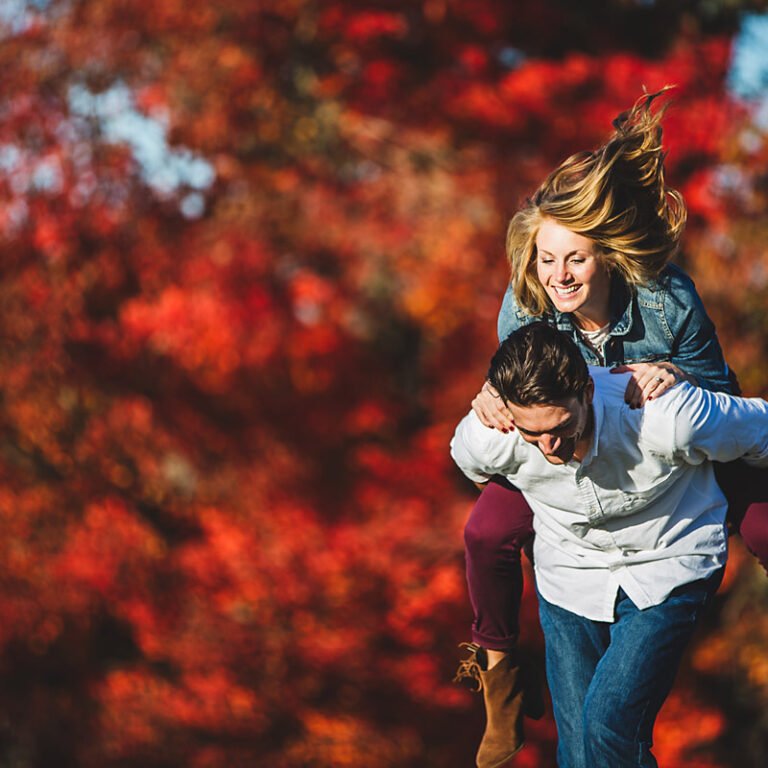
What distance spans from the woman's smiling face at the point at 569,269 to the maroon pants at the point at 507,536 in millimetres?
431

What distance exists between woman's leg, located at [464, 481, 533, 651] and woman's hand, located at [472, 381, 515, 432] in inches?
11.5

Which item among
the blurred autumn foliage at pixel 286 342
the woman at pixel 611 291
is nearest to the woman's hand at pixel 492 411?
the woman at pixel 611 291

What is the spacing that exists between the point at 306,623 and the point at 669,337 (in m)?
4.96

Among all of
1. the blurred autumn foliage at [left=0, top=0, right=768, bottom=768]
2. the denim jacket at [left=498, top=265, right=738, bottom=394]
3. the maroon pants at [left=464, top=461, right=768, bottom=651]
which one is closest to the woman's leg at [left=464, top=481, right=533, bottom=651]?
the maroon pants at [left=464, top=461, right=768, bottom=651]

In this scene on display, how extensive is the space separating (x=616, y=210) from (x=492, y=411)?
517 mm

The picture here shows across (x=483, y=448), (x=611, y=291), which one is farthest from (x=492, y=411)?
(x=611, y=291)

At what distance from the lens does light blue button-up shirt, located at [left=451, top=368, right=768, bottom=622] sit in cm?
222

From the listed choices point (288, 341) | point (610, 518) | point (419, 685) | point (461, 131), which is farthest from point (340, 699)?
point (610, 518)

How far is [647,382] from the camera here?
2.24 m

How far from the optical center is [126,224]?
298 inches

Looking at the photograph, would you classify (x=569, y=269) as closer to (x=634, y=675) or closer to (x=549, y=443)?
(x=549, y=443)

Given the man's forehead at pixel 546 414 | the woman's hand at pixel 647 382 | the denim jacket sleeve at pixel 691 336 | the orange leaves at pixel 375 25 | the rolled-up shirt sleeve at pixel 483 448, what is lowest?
the rolled-up shirt sleeve at pixel 483 448

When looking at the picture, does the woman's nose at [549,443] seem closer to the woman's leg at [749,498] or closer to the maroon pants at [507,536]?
the maroon pants at [507,536]

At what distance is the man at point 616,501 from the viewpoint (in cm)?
219
